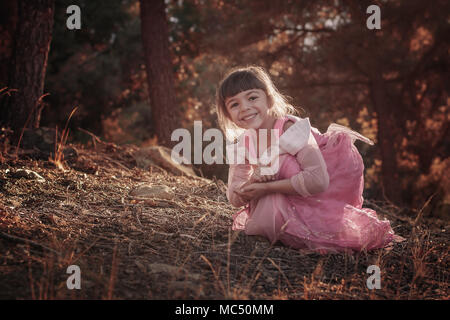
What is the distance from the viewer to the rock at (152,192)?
329 cm

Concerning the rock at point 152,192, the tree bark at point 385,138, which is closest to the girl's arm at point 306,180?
the rock at point 152,192

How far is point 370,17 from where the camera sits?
Answer: 6.09 m

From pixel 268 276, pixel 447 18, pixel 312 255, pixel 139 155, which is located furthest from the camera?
pixel 447 18

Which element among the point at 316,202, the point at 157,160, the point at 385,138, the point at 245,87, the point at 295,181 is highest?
the point at 385,138

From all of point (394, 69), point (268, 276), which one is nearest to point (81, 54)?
point (394, 69)

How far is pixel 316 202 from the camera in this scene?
7.84 ft

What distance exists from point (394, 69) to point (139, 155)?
604cm

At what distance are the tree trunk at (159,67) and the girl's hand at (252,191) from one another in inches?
135

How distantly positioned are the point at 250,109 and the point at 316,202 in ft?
2.20

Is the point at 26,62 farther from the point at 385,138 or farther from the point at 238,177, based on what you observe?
the point at 385,138

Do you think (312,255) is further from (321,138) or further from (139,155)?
(139,155)

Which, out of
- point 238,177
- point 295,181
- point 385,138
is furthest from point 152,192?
point 385,138

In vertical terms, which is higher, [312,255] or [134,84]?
[134,84]

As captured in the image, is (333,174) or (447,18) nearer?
(333,174)
